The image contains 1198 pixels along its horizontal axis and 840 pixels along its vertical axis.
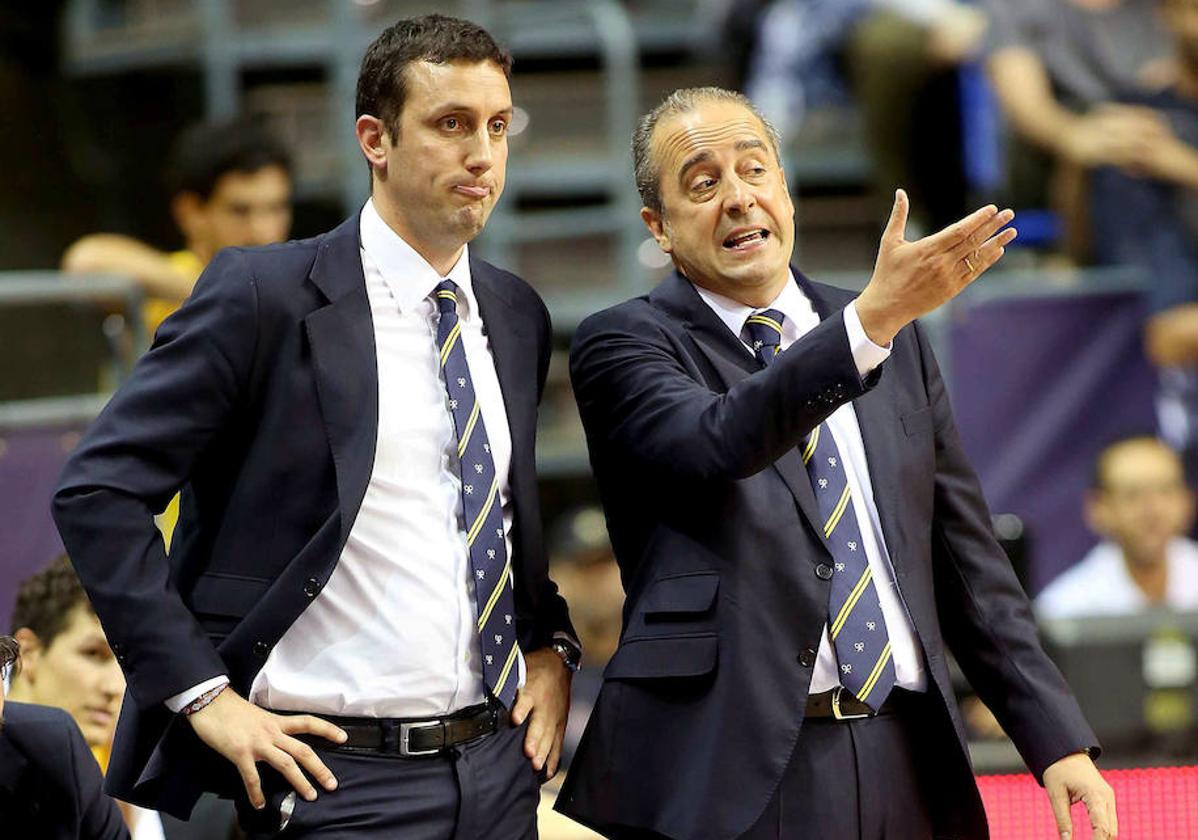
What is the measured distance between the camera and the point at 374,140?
3137 mm

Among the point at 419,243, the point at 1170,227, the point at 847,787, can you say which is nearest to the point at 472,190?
the point at 419,243

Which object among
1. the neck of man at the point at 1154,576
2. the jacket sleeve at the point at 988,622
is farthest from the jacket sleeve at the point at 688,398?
the neck of man at the point at 1154,576

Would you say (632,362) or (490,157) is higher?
(490,157)

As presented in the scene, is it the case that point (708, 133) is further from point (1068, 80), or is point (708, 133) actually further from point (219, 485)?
point (1068, 80)

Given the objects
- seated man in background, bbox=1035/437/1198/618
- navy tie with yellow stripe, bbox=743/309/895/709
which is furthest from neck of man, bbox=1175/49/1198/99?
navy tie with yellow stripe, bbox=743/309/895/709

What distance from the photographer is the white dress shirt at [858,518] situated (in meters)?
3.06

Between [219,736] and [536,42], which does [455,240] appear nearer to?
[219,736]

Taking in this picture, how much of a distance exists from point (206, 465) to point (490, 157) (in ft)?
2.11

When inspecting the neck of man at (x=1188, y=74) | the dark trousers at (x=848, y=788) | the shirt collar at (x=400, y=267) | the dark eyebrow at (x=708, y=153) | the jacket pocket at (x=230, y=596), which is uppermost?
the neck of man at (x=1188, y=74)

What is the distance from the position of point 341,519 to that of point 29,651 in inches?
55.0

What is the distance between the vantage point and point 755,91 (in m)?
8.26

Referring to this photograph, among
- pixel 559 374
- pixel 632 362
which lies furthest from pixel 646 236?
pixel 632 362

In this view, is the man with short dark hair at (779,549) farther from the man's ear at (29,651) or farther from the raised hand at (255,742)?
the man's ear at (29,651)

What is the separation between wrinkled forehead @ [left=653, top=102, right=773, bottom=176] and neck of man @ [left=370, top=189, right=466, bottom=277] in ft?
1.31
